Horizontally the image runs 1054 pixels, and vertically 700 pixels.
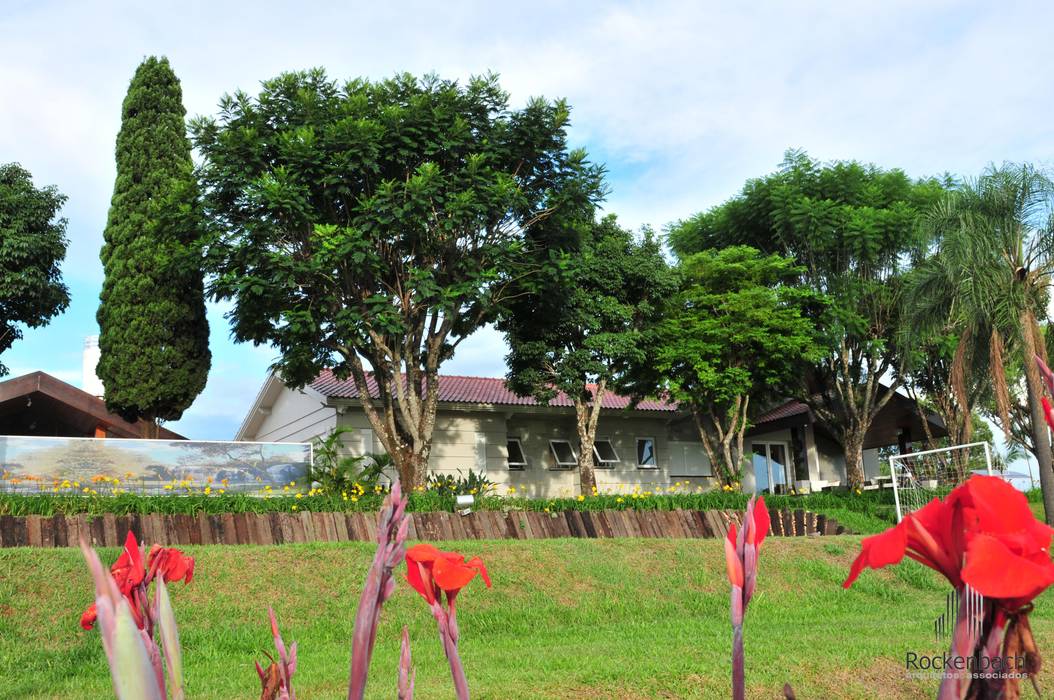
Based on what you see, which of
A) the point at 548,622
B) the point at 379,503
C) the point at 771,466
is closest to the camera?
the point at 548,622

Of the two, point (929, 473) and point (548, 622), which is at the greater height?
point (929, 473)

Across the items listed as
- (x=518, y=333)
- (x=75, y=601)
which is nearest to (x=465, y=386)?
(x=518, y=333)

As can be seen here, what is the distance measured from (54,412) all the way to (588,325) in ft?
44.0

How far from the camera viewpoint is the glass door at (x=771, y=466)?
98.9 ft

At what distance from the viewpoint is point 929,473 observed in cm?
2122

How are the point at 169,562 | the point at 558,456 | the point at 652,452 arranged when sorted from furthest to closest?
the point at 652,452 < the point at 558,456 < the point at 169,562

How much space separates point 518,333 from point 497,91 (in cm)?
602

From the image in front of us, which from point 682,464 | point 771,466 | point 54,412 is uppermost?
point 54,412

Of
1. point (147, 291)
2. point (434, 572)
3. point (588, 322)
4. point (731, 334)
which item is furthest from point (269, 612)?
point (731, 334)

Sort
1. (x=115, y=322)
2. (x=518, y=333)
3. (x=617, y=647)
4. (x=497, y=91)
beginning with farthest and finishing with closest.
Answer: (x=518, y=333) < (x=115, y=322) < (x=497, y=91) < (x=617, y=647)

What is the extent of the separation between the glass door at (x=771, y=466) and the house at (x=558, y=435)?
0.12ft

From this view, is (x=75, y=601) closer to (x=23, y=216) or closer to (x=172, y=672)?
(x=172, y=672)

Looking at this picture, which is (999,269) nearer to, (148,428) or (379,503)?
(379,503)

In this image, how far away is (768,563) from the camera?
1237cm
